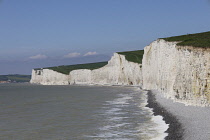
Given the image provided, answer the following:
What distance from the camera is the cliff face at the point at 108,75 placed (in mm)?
112700

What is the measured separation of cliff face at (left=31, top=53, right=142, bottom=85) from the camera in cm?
11270

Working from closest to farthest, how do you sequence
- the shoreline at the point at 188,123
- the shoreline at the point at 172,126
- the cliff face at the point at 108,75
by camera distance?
the shoreline at the point at 188,123
the shoreline at the point at 172,126
the cliff face at the point at 108,75

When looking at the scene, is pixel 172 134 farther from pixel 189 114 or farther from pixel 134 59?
pixel 134 59

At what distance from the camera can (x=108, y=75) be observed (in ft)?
445

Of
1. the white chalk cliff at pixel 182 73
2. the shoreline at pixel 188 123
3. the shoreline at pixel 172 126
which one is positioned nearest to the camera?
the shoreline at pixel 188 123

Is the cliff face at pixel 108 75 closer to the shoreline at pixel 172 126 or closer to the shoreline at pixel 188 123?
the shoreline at pixel 172 126

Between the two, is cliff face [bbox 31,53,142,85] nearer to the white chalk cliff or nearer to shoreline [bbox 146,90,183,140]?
the white chalk cliff

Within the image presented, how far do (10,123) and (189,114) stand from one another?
1679 cm

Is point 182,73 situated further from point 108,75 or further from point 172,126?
point 108,75

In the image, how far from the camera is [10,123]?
1104 inches

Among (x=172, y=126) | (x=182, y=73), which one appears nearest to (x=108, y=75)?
(x=182, y=73)

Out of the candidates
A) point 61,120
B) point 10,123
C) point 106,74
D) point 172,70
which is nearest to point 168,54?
point 172,70

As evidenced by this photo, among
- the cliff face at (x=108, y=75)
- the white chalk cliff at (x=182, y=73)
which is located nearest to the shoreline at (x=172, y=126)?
the white chalk cliff at (x=182, y=73)

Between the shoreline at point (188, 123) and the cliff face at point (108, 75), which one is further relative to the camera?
the cliff face at point (108, 75)
